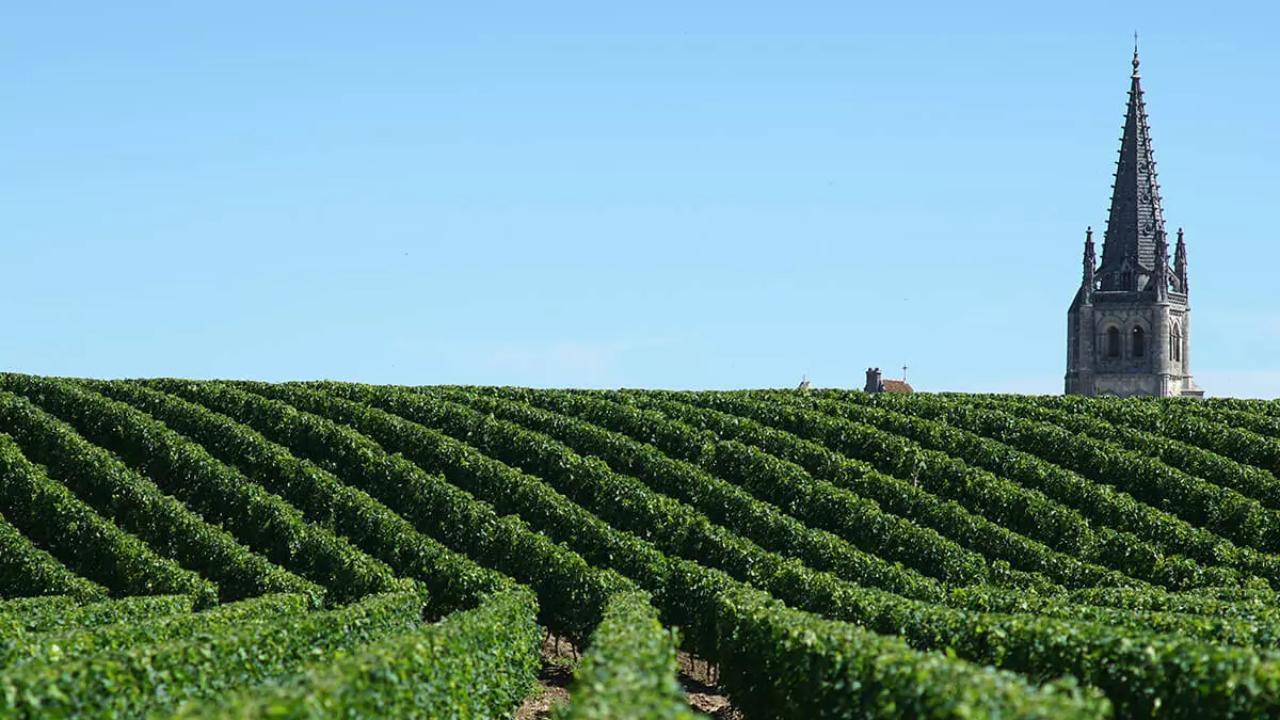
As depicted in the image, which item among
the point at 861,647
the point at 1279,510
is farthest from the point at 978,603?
the point at 1279,510

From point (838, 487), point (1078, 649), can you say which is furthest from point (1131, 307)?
point (1078, 649)

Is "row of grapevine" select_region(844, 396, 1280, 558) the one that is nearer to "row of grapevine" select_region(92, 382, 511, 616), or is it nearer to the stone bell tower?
"row of grapevine" select_region(92, 382, 511, 616)

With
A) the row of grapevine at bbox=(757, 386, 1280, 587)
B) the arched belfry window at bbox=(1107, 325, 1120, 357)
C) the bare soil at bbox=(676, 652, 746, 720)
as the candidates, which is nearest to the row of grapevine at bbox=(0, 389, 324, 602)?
the bare soil at bbox=(676, 652, 746, 720)

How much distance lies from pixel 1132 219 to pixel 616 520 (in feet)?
293

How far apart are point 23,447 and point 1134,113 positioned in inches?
3642

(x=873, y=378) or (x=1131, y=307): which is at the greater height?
(x=1131, y=307)

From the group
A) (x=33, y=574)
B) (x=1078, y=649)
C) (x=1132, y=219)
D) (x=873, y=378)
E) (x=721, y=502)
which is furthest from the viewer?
(x=1132, y=219)

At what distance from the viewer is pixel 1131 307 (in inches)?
4619

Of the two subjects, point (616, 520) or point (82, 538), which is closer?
point (82, 538)

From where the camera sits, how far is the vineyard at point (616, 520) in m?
25.1

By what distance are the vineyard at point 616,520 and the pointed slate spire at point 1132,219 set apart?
7263cm

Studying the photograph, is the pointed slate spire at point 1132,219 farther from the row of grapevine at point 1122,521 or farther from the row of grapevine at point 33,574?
the row of grapevine at point 33,574

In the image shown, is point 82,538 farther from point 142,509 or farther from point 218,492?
point 218,492

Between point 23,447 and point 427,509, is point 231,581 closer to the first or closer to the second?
point 427,509
